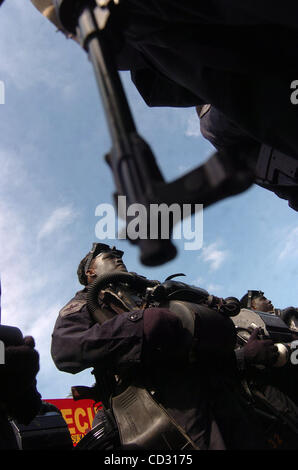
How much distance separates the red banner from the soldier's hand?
746cm

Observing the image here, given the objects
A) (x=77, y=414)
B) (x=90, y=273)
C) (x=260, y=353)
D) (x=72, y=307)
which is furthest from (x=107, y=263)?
(x=77, y=414)

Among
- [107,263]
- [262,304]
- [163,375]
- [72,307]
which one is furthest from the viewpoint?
[262,304]

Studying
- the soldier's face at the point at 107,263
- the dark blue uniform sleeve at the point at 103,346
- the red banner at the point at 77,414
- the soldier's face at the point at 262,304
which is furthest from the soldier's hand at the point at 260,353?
the red banner at the point at 77,414

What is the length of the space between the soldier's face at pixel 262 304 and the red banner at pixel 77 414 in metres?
5.31

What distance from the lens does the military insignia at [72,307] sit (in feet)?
10.7

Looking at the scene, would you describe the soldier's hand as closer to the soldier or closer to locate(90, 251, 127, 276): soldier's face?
the soldier

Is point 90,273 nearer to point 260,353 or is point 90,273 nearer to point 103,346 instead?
point 103,346

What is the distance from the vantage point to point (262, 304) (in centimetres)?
685

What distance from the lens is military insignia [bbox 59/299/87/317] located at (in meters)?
3.28

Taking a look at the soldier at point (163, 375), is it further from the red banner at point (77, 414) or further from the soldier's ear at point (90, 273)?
the red banner at point (77, 414)

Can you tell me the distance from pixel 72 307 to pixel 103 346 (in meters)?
0.73

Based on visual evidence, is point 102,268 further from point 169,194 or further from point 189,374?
point 169,194
